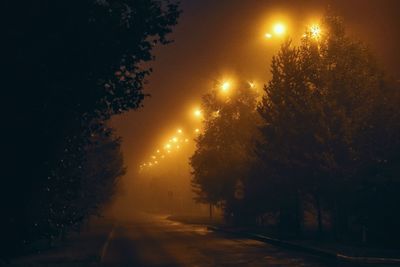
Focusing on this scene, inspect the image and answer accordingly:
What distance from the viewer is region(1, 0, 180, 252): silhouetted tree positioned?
10680mm

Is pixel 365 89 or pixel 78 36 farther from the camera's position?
pixel 365 89

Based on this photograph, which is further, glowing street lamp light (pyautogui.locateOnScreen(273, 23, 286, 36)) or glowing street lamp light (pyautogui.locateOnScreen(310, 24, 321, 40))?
glowing street lamp light (pyautogui.locateOnScreen(273, 23, 286, 36))

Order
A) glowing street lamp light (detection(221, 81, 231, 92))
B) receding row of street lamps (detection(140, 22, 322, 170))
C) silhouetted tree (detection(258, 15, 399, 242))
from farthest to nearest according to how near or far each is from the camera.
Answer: glowing street lamp light (detection(221, 81, 231, 92)), receding row of street lamps (detection(140, 22, 322, 170)), silhouetted tree (detection(258, 15, 399, 242))

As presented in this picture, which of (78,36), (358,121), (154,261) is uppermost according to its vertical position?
(358,121)

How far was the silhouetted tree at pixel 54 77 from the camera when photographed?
35.0 ft

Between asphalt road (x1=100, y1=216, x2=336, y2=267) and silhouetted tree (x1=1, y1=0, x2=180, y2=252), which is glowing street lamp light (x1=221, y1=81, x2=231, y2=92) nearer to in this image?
asphalt road (x1=100, y1=216, x2=336, y2=267)

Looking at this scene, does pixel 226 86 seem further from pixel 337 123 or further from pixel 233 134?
pixel 337 123

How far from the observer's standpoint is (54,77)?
1084 centimetres

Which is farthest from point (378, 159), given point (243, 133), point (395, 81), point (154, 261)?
point (243, 133)

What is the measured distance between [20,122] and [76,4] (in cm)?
243

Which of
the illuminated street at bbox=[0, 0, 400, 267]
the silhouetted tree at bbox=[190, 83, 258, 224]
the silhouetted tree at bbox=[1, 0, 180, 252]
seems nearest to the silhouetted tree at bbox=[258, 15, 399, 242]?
the illuminated street at bbox=[0, 0, 400, 267]

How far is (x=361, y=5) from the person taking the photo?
39562mm

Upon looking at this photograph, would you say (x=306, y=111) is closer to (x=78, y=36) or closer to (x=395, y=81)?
(x=395, y=81)

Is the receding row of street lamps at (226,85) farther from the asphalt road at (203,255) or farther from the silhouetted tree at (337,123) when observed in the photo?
the asphalt road at (203,255)
